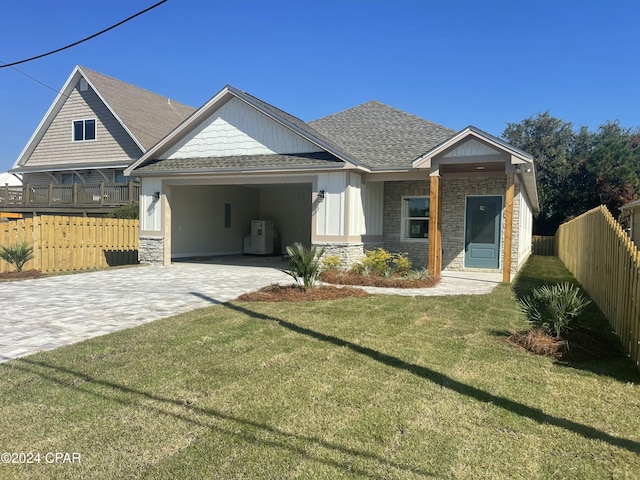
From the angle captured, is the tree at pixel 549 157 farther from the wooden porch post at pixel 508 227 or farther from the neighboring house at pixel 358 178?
the wooden porch post at pixel 508 227

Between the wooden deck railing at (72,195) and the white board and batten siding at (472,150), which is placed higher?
the white board and batten siding at (472,150)

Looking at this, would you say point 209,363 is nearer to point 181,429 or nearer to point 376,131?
point 181,429

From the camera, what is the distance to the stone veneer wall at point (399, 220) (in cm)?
1563

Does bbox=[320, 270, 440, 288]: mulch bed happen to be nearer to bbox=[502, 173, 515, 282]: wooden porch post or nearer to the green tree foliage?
bbox=[502, 173, 515, 282]: wooden porch post

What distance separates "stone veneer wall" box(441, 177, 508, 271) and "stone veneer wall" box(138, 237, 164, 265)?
32.8 ft

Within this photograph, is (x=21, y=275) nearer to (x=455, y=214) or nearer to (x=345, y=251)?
(x=345, y=251)

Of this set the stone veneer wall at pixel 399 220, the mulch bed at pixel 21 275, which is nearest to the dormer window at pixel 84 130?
the mulch bed at pixel 21 275

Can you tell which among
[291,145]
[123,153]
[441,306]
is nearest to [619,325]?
[441,306]

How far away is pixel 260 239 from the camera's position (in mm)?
21859

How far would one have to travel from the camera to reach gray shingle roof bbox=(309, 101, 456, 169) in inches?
596

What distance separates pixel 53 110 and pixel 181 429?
26810 millimetres

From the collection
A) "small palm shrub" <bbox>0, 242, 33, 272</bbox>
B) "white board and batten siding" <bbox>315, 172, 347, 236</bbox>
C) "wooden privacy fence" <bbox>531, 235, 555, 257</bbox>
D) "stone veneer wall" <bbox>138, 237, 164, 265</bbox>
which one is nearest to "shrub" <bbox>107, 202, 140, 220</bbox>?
"stone veneer wall" <bbox>138, 237, 164, 265</bbox>

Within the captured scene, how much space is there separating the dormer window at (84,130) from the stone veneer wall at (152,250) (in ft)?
35.5

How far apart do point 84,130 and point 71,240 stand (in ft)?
40.1
